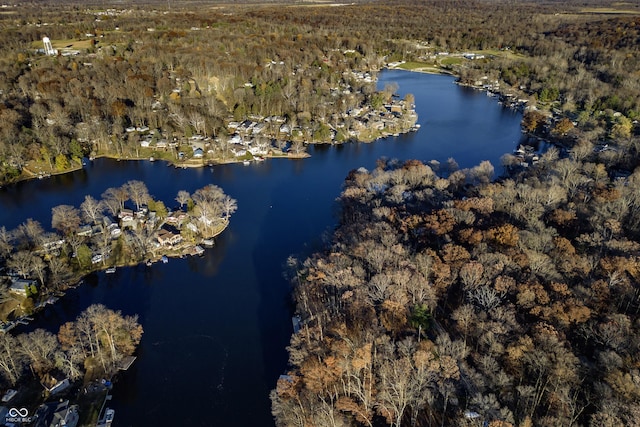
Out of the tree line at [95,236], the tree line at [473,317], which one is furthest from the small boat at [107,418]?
the tree line at [95,236]

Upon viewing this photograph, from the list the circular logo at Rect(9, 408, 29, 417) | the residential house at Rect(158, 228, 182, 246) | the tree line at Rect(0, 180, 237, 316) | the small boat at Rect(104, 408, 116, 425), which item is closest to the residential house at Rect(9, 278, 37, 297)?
the tree line at Rect(0, 180, 237, 316)

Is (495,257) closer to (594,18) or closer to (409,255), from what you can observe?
(409,255)

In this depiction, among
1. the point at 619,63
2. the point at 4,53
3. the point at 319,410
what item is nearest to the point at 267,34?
the point at 4,53

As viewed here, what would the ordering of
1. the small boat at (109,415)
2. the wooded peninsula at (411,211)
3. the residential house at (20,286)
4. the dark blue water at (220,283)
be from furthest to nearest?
1. the residential house at (20,286)
2. the dark blue water at (220,283)
3. the small boat at (109,415)
4. the wooded peninsula at (411,211)

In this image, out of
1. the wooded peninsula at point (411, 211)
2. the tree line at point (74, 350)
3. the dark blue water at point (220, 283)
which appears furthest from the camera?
the dark blue water at point (220, 283)

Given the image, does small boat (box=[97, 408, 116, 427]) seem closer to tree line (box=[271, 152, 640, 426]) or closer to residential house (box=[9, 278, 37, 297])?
tree line (box=[271, 152, 640, 426])

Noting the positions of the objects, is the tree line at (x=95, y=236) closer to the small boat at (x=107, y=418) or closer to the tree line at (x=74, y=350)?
the tree line at (x=74, y=350)
